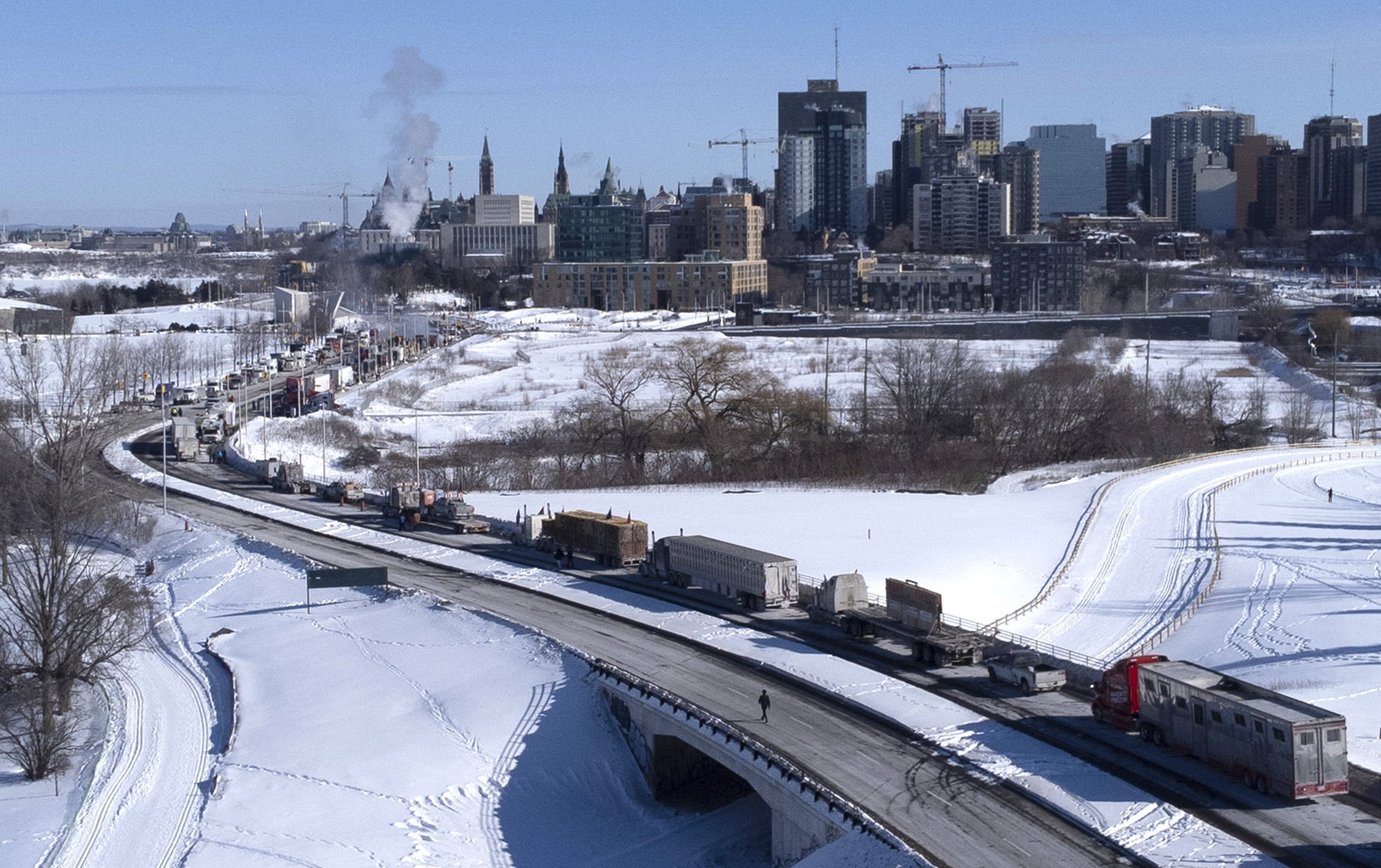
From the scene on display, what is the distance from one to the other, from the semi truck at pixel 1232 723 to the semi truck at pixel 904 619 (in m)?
2.99

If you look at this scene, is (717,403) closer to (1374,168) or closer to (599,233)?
(599,233)

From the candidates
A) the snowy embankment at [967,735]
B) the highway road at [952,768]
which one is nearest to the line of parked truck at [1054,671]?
the highway road at [952,768]

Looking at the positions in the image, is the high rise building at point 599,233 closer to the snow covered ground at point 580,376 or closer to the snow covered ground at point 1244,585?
the snow covered ground at point 580,376

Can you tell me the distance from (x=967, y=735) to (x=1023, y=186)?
17985 cm

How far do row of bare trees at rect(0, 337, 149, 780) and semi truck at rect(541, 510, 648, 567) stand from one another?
9.20 metres

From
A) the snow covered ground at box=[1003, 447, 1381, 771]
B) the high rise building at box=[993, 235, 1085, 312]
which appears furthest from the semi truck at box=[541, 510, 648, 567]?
the high rise building at box=[993, 235, 1085, 312]

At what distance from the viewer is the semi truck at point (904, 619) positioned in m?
20.8

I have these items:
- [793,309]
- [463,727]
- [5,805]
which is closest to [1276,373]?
[793,309]

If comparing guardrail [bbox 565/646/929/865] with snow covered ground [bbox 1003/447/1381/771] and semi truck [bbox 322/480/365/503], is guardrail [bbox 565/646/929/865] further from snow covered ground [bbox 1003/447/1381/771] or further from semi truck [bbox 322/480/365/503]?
semi truck [bbox 322/480/365/503]

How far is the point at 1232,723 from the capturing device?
1558 centimetres

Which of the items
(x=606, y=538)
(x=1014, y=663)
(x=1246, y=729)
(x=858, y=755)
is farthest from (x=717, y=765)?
(x=606, y=538)

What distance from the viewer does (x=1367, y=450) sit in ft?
171

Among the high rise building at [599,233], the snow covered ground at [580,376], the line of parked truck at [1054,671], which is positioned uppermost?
the high rise building at [599,233]

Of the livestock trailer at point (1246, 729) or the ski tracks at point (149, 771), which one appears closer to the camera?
the livestock trailer at point (1246, 729)
